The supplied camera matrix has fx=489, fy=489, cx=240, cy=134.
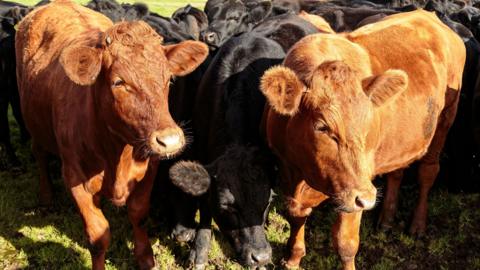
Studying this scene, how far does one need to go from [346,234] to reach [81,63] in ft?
7.37

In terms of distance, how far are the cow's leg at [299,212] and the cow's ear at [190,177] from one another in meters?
0.70

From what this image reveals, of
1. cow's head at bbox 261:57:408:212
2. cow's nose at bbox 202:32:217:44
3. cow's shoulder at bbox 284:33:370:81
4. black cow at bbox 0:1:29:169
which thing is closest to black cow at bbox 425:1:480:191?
cow's shoulder at bbox 284:33:370:81

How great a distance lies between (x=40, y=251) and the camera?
4426 mm

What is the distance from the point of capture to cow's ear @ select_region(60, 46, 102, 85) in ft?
9.69

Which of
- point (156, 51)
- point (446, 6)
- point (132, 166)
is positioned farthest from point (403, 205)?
point (446, 6)

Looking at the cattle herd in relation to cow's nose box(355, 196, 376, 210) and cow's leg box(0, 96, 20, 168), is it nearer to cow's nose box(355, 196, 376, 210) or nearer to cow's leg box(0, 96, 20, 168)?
cow's nose box(355, 196, 376, 210)

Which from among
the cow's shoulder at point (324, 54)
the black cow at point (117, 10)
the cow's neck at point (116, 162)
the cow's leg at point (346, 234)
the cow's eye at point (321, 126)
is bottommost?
the black cow at point (117, 10)

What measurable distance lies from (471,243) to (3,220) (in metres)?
4.60

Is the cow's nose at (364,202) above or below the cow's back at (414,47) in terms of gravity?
above

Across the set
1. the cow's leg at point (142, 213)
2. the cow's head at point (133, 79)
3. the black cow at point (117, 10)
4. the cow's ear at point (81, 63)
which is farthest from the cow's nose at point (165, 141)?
the black cow at point (117, 10)

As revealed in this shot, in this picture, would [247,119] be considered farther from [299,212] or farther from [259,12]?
[259,12]

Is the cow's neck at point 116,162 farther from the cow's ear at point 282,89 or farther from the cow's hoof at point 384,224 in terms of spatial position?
the cow's hoof at point 384,224

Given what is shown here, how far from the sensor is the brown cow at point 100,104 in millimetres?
2967

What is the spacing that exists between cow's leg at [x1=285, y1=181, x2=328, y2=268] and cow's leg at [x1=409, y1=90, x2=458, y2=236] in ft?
4.27
